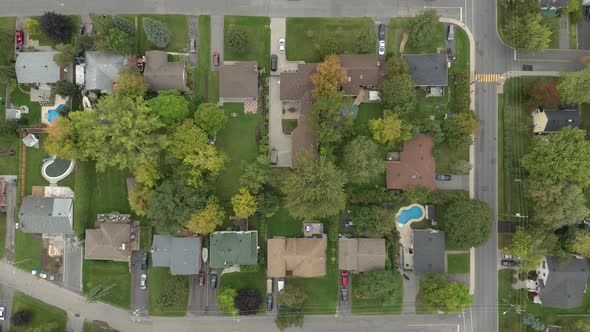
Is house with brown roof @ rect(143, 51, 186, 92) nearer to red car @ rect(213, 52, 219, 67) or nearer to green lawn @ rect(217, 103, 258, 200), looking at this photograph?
red car @ rect(213, 52, 219, 67)

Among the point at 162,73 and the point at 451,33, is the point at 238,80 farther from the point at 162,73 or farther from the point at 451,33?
the point at 451,33

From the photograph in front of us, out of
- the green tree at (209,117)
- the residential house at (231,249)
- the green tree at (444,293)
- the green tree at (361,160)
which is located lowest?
the green tree at (444,293)

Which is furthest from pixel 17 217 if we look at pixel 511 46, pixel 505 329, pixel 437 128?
pixel 511 46

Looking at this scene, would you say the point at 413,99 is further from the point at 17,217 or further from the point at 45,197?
the point at 17,217

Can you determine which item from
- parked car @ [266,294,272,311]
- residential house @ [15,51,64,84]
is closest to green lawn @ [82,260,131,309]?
parked car @ [266,294,272,311]

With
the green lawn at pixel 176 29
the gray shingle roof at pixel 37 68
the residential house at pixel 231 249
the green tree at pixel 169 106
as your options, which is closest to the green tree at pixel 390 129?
the residential house at pixel 231 249

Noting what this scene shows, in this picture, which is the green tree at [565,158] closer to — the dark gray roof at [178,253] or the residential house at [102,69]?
the dark gray roof at [178,253]
